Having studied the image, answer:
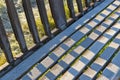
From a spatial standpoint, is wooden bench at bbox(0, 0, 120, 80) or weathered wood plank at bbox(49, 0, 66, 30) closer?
wooden bench at bbox(0, 0, 120, 80)

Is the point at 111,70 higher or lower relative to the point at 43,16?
lower

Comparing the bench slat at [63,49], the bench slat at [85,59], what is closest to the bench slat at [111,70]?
the bench slat at [85,59]

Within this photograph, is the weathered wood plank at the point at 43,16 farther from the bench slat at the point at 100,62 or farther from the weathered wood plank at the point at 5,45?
the bench slat at the point at 100,62

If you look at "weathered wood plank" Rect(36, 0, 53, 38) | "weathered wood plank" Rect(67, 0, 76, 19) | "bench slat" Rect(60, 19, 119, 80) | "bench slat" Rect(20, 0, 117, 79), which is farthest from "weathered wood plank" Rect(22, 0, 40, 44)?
"weathered wood plank" Rect(67, 0, 76, 19)

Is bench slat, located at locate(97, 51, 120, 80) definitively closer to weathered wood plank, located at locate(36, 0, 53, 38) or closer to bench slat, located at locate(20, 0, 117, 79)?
bench slat, located at locate(20, 0, 117, 79)

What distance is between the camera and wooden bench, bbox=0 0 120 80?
3.13m

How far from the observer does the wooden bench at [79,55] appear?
313cm

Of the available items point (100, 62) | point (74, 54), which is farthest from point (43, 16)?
point (100, 62)

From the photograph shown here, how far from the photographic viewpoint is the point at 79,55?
343 cm

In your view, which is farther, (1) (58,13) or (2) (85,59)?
(1) (58,13)

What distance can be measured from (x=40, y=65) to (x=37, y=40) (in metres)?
0.44

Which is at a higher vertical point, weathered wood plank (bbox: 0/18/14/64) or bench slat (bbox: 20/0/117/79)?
weathered wood plank (bbox: 0/18/14/64)

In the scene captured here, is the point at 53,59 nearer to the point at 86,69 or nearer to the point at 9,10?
the point at 86,69

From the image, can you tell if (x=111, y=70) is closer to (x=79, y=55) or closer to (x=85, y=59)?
(x=85, y=59)
